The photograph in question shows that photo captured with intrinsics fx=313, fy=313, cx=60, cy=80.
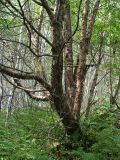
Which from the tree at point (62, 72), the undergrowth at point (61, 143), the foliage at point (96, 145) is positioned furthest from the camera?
the foliage at point (96, 145)

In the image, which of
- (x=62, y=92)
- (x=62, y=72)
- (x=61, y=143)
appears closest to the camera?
(x=62, y=72)

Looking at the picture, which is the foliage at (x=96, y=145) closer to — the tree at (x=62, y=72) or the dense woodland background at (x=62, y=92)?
the dense woodland background at (x=62, y=92)

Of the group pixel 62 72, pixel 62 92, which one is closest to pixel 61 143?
pixel 62 92

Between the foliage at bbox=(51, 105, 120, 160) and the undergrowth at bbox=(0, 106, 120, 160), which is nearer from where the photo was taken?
the undergrowth at bbox=(0, 106, 120, 160)

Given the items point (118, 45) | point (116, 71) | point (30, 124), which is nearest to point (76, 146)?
point (30, 124)

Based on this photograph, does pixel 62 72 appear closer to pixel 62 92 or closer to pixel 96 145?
pixel 62 92

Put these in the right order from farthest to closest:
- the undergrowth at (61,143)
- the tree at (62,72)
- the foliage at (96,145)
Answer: the foliage at (96,145) < the undergrowth at (61,143) < the tree at (62,72)

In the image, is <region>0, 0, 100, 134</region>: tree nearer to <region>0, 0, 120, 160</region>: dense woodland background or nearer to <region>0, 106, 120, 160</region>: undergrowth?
<region>0, 0, 120, 160</region>: dense woodland background

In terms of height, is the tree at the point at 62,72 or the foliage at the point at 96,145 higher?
the tree at the point at 62,72

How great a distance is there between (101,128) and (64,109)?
214 centimetres

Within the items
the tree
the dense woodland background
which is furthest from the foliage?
the tree

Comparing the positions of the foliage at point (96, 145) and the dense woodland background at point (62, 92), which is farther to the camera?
the foliage at point (96, 145)

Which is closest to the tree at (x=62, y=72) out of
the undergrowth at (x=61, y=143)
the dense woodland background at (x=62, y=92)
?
the dense woodland background at (x=62, y=92)

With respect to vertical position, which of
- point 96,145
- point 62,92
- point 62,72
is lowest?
point 96,145
